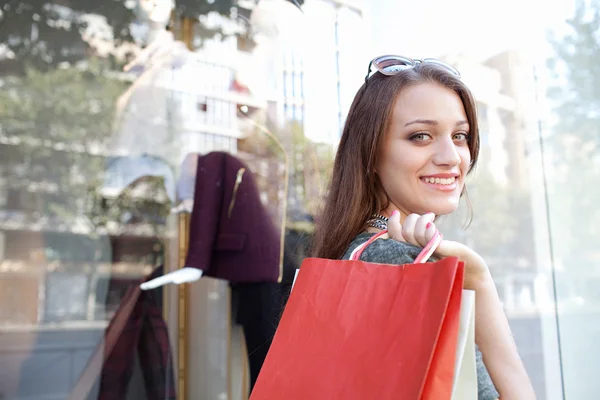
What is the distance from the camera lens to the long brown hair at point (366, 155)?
2.43 ft

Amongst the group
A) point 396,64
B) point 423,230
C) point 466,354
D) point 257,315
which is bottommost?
point 257,315

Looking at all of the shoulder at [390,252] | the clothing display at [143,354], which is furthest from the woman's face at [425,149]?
the clothing display at [143,354]

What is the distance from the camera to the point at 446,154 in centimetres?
70

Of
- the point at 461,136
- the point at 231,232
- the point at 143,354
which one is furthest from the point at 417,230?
the point at 143,354

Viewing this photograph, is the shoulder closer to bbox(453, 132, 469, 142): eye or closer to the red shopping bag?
the red shopping bag

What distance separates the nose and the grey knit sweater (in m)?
0.15

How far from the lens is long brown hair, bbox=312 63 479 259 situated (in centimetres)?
74

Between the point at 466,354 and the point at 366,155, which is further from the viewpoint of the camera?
the point at 366,155

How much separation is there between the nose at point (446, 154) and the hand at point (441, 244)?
0.47 ft

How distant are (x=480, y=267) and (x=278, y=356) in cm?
24

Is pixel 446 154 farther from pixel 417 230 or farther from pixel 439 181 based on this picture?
pixel 417 230

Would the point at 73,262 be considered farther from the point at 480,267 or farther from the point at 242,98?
the point at 480,267

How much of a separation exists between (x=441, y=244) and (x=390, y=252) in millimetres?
74

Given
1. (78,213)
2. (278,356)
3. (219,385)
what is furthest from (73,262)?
(278,356)
